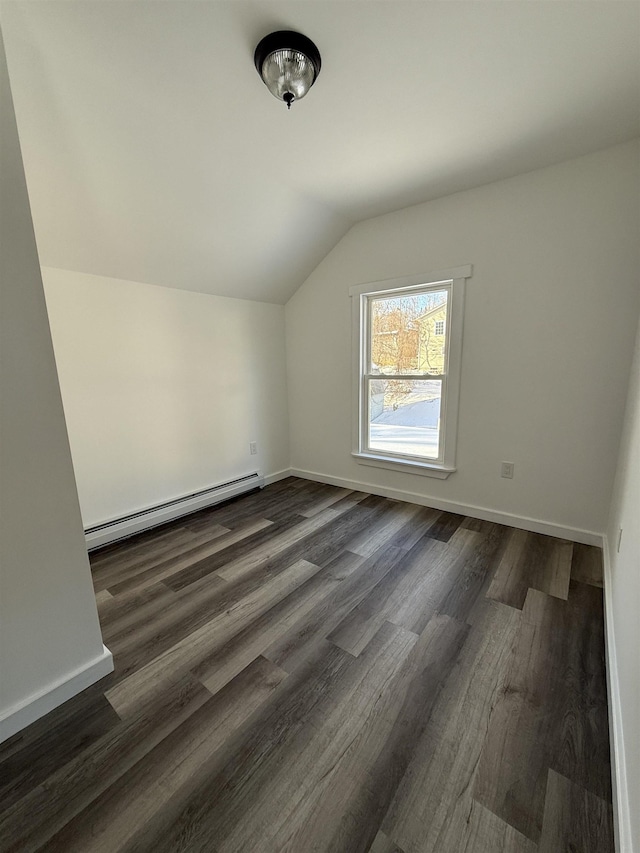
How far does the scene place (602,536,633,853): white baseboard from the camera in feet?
2.80

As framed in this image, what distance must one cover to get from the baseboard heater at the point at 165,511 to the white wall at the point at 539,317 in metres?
1.65

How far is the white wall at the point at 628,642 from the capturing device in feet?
2.76

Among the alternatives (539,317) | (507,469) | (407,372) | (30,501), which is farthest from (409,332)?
(30,501)

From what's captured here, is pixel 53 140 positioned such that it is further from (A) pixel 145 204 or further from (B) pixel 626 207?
(B) pixel 626 207

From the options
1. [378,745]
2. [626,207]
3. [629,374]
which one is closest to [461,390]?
[629,374]

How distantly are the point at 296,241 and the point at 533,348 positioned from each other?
6.67ft

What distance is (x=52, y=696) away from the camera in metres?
1.27

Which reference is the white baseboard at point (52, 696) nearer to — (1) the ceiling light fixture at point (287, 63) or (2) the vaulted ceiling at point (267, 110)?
(2) the vaulted ceiling at point (267, 110)

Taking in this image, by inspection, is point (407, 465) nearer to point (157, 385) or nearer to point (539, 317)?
point (539, 317)

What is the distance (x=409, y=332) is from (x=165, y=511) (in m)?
2.55

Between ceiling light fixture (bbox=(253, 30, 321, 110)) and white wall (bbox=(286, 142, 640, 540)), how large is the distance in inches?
59.9

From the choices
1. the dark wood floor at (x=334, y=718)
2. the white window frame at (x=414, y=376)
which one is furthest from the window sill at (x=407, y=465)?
the dark wood floor at (x=334, y=718)

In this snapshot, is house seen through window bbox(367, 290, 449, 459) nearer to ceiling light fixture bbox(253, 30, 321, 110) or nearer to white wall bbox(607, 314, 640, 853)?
white wall bbox(607, 314, 640, 853)

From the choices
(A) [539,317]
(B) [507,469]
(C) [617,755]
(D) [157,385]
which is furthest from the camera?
(D) [157,385]
